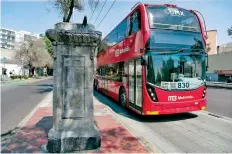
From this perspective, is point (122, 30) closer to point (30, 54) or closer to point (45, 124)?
point (45, 124)

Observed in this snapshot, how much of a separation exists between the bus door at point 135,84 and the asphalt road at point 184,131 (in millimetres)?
601

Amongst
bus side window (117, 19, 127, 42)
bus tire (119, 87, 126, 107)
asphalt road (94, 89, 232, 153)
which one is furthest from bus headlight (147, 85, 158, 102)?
bus side window (117, 19, 127, 42)

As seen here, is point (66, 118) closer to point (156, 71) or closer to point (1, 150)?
point (1, 150)

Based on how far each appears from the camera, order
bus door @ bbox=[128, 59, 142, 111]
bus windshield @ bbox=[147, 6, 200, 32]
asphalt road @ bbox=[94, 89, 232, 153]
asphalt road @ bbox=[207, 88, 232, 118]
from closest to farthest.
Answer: asphalt road @ bbox=[94, 89, 232, 153]
bus windshield @ bbox=[147, 6, 200, 32]
bus door @ bbox=[128, 59, 142, 111]
asphalt road @ bbox=[207, 88, 232, 118]

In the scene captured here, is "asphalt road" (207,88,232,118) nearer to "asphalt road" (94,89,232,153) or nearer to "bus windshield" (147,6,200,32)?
"asphalt road" (94,89,232,153)

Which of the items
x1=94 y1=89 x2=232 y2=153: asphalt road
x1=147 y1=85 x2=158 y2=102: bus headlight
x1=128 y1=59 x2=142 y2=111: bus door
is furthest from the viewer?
x1=128 y1=59 x2=142 y2=111: bus door

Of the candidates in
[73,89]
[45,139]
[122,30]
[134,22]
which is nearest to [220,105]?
[122,30]

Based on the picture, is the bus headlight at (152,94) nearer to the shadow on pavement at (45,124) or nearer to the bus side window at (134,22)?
the bus side window at (134,22)

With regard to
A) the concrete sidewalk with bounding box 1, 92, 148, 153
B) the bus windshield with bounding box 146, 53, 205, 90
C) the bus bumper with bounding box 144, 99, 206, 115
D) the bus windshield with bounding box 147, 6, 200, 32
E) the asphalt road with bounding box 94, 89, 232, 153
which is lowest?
the asphalt road with bounding box 94, 89, 232, 153

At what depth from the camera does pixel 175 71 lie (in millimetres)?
7461

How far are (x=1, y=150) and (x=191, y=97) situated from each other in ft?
19.9

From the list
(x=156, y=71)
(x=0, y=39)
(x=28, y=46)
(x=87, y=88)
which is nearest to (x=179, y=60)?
(x=156, y=71)

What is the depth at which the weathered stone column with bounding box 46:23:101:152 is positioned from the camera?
4.75 meters

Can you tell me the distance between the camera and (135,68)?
828 cm
